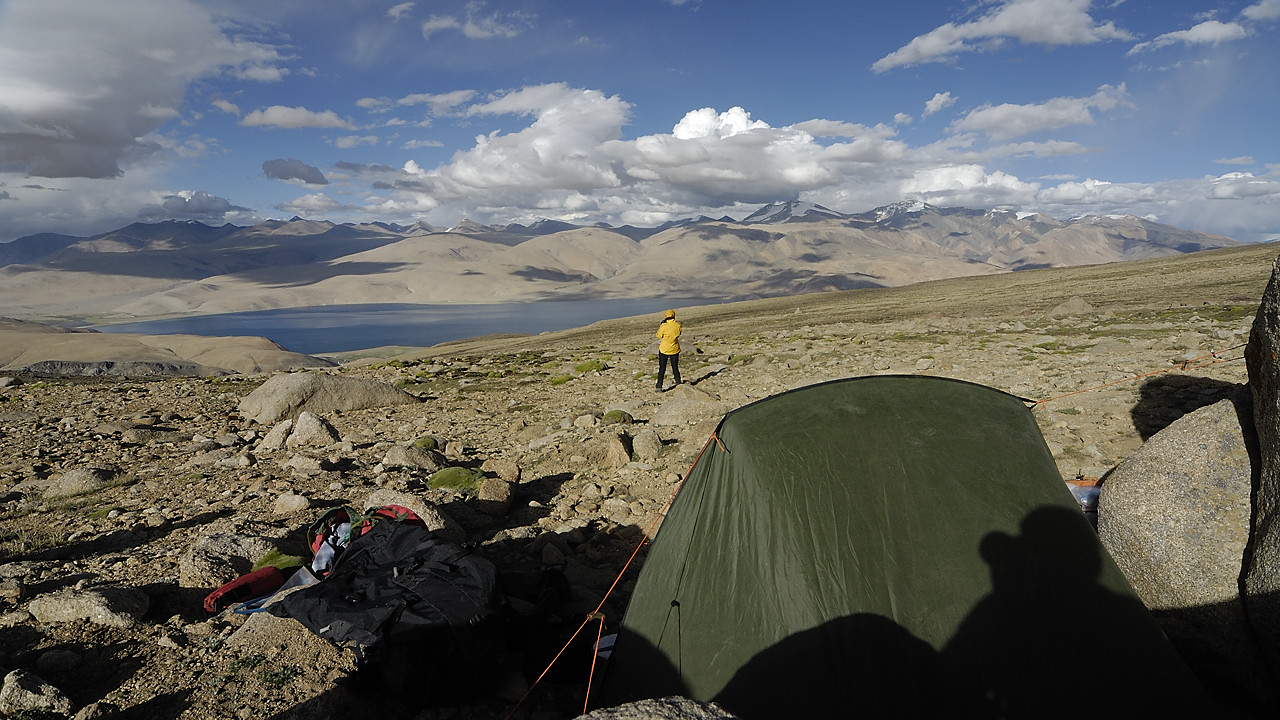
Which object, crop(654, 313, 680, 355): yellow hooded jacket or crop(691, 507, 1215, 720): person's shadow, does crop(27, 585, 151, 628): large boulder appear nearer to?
crop(691, 507, 1215, 720): person's shadow

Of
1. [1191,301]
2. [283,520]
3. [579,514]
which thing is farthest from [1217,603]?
[1191,301]

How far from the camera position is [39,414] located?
1333 cm

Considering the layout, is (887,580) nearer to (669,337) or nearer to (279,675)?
(279,675)

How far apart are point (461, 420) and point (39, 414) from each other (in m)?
9.22

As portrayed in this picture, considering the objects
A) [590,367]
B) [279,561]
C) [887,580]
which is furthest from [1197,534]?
[590,367]

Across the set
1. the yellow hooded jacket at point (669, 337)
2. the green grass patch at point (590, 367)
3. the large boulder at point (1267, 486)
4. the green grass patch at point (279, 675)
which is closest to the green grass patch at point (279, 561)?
the green grass patch at point (279, 675)

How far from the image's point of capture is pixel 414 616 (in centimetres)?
435

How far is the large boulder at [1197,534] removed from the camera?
4227 millimetres

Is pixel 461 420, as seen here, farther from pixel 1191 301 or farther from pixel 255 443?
pixel 1191 301

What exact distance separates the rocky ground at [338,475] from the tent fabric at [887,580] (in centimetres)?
134

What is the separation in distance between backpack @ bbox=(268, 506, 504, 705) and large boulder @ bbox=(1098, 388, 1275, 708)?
201 inches

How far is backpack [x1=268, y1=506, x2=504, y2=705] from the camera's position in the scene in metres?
4.32

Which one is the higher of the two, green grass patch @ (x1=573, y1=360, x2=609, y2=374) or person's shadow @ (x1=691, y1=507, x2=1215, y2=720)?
green grass patch @ (x1=573, y1=360, x2=609, y2=374)

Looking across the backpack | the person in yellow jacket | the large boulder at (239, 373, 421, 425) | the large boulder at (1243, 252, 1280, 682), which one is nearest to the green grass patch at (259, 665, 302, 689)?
the backpack
